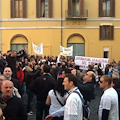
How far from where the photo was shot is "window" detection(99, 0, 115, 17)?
3020cm

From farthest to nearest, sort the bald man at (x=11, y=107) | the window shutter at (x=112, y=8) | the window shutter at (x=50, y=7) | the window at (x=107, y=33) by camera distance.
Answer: the window at (x=107, y=33) → the window shutter at (x=112, y=8) → the window shutter at (x=50, y=7) → the bald man at (x=11, y=107)

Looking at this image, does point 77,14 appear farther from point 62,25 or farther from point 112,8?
point 112,8

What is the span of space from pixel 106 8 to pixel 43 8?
23.0 feet

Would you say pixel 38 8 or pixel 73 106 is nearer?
pixel 73 106

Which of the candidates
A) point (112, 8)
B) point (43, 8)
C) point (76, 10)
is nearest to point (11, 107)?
point (76, 10)

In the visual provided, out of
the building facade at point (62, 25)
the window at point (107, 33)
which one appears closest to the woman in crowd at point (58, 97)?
the building facade at point (62, 25)

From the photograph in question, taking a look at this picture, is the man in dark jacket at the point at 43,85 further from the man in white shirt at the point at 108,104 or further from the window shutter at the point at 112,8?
the window shutter at the point at 112,8

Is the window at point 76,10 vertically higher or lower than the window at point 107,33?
higher

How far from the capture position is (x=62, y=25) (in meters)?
30.1

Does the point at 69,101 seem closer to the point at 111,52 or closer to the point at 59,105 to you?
the point at 59,105

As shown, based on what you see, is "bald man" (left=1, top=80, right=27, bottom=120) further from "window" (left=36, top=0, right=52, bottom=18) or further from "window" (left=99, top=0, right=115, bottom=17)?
"window" (left=99, top=0, right=115, bottom=17)

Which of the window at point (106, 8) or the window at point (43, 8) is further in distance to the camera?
the window at point (106, 8)

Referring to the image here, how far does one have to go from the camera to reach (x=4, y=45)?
2975 cm

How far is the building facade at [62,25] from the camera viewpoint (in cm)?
2981
